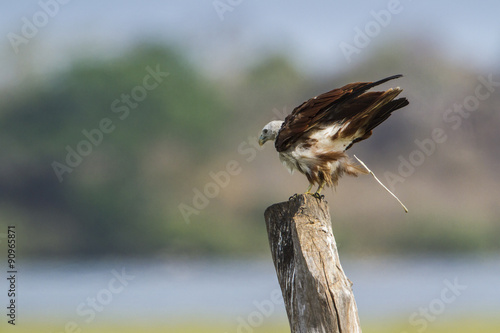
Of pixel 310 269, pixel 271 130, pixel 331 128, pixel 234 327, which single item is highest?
pixel 234 327

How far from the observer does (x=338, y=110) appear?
7.48 metres

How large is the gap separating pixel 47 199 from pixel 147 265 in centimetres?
618

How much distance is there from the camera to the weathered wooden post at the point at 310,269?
5707 mm

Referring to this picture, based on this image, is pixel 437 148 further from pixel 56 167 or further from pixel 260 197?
pixel 56 167

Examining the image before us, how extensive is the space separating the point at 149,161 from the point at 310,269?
3502cm

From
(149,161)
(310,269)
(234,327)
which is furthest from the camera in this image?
(149,161)

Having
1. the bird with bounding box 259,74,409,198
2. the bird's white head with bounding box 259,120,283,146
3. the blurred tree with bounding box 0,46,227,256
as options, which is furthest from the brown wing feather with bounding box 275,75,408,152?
the blurred tree with bounding box 0,46,227,256

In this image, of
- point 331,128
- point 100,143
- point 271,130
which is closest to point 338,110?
point 331,128

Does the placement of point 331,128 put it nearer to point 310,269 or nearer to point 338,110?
point 338,110

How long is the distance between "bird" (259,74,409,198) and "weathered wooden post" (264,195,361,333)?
1129mm

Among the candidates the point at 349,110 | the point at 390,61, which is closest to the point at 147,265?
the point at 390,61

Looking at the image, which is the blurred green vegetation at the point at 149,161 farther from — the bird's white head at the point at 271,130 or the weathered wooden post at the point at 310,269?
the weathered wooden post at the point at 310,269

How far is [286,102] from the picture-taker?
4200 cm

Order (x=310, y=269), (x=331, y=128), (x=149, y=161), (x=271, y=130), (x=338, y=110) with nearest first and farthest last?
(x=310, y=269), (x=338, y=110), (x=331, y=128), (x=271, y=130), (x=149, y=161)
